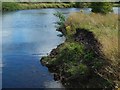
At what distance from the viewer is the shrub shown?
1152 inches

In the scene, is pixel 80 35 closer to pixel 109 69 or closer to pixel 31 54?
pixel 31 54

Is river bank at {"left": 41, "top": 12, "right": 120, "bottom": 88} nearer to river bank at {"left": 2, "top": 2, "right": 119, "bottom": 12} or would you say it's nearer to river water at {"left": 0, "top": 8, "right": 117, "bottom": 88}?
river water at {"left": 0, "top": 8, "right": 117, "bottom": 88}

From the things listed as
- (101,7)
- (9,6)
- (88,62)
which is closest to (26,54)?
(88,62)

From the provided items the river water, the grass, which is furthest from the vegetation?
the river water

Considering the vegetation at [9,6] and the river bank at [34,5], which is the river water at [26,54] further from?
the river bank at [34,5]

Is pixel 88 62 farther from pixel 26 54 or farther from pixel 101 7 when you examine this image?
pixel 101 7

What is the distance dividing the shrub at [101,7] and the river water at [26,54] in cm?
411

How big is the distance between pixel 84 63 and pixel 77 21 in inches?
435

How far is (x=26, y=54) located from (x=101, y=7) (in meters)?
11.7

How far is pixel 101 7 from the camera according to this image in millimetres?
29812

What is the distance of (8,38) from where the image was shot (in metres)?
26.0

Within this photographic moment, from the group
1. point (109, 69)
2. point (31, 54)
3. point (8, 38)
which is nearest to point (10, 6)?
point (8, 38)

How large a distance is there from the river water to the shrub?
4.11m

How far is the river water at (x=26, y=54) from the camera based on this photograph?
14.7m
